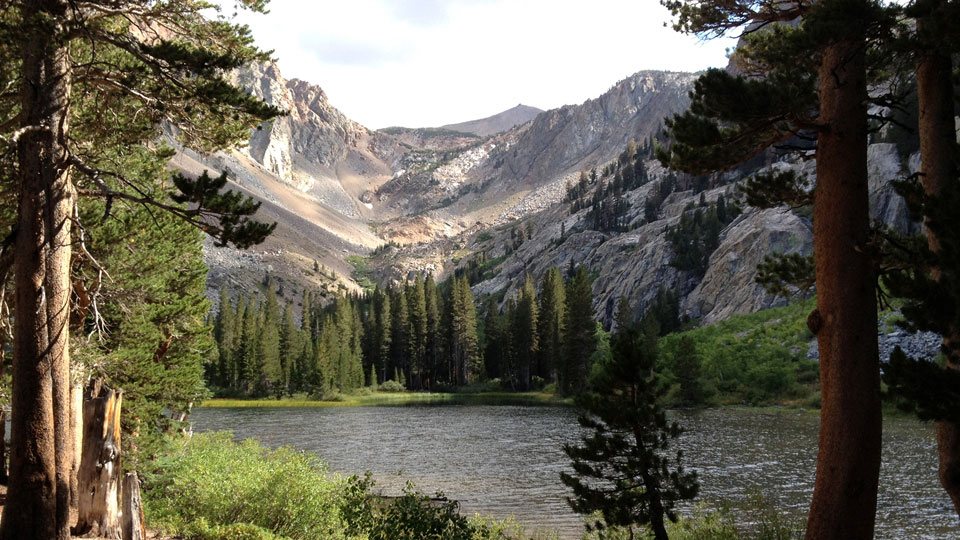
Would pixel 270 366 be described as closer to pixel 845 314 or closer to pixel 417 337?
pixel 417 337

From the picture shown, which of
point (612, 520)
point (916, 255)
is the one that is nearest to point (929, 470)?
point (612, 520)

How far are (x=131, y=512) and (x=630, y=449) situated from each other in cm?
880

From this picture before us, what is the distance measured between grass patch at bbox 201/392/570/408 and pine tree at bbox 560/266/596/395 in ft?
9.68

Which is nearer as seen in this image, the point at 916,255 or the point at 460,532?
the point at 916,255

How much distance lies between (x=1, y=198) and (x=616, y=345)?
11411mm

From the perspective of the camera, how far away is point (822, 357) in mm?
9234

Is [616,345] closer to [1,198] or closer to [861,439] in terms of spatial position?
[861,439]

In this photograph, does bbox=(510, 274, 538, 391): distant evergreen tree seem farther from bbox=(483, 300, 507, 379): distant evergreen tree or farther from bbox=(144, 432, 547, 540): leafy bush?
bbox=(144, 432, 547, 540): leafy bush

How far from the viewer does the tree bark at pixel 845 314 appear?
862cm

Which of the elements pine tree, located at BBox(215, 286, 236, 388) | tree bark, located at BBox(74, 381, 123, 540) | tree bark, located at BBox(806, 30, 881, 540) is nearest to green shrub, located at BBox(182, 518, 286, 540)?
tree bark, located at BBox(74, 381, 123, 540)

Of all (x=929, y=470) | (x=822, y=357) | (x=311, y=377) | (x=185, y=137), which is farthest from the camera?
(x=311, y=377)

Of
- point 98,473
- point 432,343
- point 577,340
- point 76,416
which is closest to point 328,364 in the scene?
point 432,343

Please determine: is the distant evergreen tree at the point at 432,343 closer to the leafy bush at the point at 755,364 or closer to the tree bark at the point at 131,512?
the leafy bush at the point at 755,364

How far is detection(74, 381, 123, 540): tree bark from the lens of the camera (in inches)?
414
